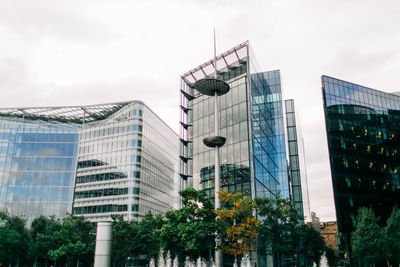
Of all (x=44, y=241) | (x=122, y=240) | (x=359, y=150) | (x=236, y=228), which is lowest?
(x=44, y=241)

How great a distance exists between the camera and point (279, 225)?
139 ft

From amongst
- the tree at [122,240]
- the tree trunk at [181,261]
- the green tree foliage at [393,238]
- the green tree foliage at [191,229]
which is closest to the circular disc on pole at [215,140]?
the green tree foliage at [191,229]

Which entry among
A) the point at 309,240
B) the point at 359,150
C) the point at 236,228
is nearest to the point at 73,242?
the point at 236,228

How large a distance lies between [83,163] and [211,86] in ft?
191

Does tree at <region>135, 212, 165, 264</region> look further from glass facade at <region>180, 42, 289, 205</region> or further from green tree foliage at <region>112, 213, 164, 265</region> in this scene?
glass facade at <region>180, 42, 289, 205</region>

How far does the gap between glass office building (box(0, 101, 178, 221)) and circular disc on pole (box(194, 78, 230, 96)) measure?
46.6 meters

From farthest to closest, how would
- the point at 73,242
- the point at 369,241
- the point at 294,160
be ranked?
the point at 294,160, the point at 369,241, the point at 73,242

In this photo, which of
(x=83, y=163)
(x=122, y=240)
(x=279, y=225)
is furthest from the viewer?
(x=83, y=163)

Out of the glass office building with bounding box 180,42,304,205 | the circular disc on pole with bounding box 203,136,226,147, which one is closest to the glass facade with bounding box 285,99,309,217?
the glass office building with bounding box 180,42,304,205

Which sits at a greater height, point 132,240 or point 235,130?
point 235,130

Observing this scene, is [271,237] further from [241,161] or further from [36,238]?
[36,238]

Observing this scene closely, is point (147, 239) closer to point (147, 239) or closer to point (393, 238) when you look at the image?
point (147, 239)

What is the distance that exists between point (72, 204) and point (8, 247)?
38456 mm

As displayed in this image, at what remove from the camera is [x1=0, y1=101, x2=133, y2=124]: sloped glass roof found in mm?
82250
